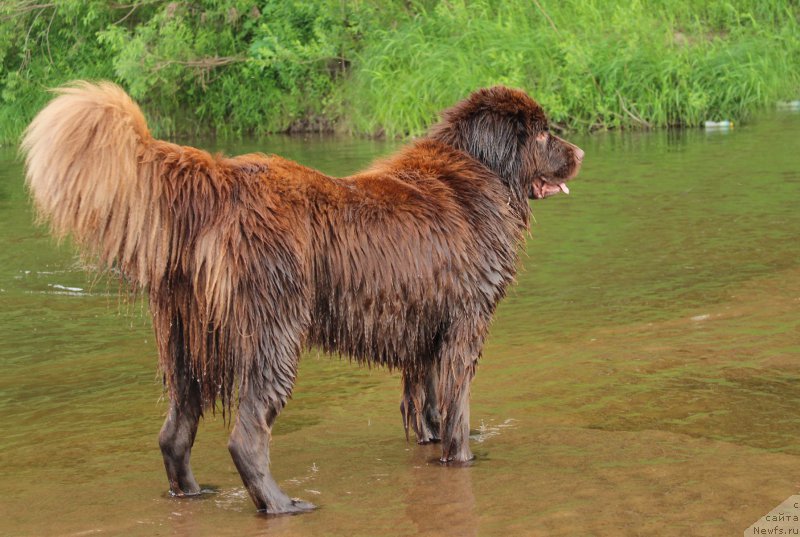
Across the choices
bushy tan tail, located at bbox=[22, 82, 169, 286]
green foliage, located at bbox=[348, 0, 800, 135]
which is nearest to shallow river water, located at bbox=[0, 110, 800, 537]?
bushy tan tail, located at bbox=[22, 82, 169, 286]

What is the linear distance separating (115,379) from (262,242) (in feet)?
8.65

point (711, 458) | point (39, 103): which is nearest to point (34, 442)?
point (711, 458)

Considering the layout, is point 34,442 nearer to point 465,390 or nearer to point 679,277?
point 465,390

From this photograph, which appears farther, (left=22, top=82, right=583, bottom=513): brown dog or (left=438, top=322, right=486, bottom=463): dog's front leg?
(left=438, top=322, right=486, bottom=463): dog's front leg

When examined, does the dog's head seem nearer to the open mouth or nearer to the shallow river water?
the open mouth

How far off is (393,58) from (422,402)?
46.7 feet

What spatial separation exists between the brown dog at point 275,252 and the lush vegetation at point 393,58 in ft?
39.6

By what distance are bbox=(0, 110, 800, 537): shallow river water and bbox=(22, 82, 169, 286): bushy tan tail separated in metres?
1.04

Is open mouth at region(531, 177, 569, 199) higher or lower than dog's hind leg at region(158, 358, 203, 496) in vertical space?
higher

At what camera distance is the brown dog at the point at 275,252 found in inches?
166

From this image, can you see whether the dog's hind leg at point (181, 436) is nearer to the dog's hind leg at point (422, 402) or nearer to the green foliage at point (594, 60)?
the dog's hind leg at point (422, 402)

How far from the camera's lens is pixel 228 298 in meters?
4.36

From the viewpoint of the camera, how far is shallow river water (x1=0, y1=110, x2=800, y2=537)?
4.49m

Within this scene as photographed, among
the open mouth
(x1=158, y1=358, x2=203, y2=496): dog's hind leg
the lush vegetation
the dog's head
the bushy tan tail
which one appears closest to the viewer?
the bushy tan tail
